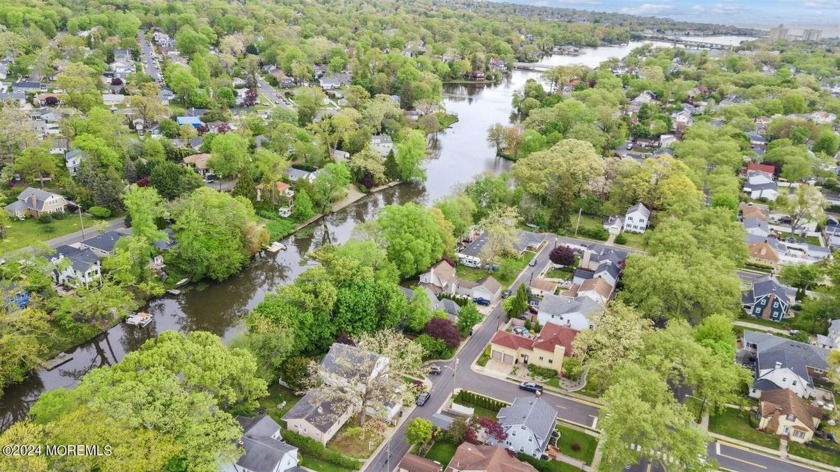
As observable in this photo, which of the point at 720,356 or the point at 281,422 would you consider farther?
the point at 720,356

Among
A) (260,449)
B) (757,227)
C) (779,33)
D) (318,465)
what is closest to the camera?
(260,449)

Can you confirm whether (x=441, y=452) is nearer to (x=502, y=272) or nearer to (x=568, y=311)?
(x=568, y=311)

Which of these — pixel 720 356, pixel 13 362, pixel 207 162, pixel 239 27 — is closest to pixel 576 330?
pixel 720 356

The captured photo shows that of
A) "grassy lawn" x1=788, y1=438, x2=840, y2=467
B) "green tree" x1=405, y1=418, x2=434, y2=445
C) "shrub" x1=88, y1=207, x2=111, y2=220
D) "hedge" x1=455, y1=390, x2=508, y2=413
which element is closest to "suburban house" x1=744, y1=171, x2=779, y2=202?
"grassy lawn" x1=788, y1=438, x2=840, y2=467

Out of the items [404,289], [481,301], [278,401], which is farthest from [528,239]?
[278,401]

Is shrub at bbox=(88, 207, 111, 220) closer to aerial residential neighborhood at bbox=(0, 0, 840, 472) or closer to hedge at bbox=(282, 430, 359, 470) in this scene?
aerial residential neighborhood at bbox=(0, 0, 840, 472)

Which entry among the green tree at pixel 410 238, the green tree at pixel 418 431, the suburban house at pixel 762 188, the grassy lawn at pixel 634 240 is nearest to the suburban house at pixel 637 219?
the grassy lawn at pixel 634 240

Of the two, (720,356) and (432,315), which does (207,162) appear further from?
(720,356)
